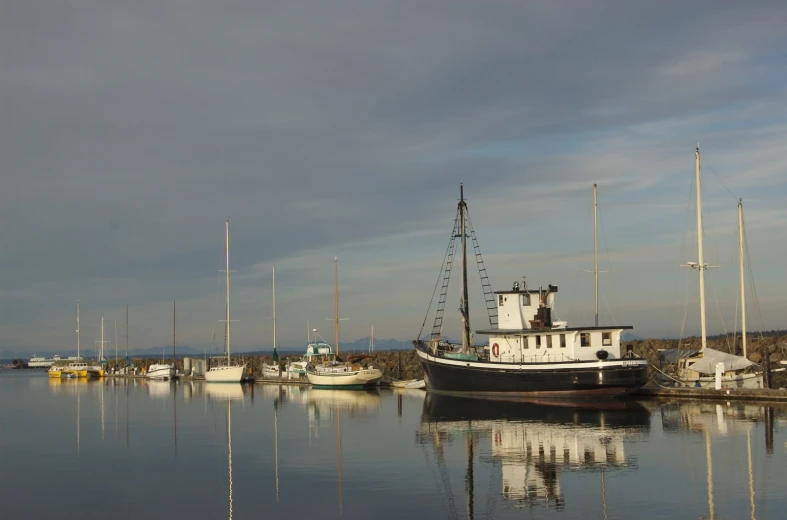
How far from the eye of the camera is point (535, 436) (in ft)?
106

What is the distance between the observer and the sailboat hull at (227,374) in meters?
79.2

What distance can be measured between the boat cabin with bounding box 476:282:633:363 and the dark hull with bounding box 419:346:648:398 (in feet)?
3.02

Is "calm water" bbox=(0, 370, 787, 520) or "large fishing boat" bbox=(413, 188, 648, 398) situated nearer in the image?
"calm water" bbox=(0, 370, 787, 520)

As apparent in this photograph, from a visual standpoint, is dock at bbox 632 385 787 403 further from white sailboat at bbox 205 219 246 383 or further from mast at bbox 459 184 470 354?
white sailboat at bbox 205 219 246 383

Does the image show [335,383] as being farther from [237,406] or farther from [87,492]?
[87,492]

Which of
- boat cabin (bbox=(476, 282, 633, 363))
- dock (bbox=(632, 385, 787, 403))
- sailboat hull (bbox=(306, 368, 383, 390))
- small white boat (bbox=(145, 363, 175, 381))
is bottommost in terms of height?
small white boat (bbox=(145, 363, 175, 381))

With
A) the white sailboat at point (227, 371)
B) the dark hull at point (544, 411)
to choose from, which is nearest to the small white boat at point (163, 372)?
the white sailboat at point (227, 371)

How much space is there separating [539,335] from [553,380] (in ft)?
9.90

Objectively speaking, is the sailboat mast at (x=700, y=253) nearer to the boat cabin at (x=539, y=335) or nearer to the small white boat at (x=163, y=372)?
the boat cabin at (x=539, y=335)

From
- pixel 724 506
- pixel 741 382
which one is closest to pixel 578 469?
pixel 724 506

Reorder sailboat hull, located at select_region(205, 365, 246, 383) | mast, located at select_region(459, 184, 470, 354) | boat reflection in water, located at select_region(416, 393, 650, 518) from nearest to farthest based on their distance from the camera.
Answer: boat reflection in water, located at select_region(416, 393, 650, 518) < mast, located at select_region(459, 184, 470, 354) < sailboat hull, located at select_region(205, 365, 246, 383)

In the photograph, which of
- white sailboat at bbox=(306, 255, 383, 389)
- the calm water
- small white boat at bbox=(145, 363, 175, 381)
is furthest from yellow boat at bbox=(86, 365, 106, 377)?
the calm water

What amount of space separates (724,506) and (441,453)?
11802 millimetres

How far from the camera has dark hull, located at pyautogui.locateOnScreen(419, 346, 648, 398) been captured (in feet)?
143
